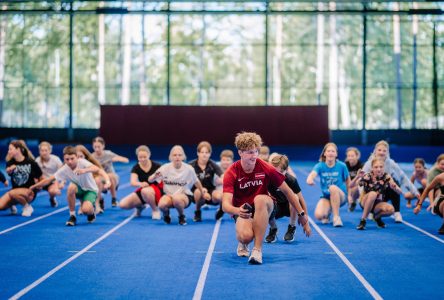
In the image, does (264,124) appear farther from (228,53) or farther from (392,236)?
(392,236)

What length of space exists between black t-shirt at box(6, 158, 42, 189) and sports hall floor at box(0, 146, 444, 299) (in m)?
0.67

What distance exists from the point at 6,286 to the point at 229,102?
2972 centimetres

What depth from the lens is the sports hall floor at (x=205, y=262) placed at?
18.1ft

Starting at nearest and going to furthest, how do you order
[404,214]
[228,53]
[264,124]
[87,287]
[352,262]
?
[87,287] → [352,262] → [404,214] → [264,124] → [228,53]

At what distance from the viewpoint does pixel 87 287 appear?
5605 mm

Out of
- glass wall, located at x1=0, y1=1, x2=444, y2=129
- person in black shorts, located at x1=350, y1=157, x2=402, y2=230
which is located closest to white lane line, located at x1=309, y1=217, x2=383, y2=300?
person in black shorts, located at x1=350, y1=157, x2=402, y2=230

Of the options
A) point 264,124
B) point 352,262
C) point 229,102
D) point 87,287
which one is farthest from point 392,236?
point 229,102

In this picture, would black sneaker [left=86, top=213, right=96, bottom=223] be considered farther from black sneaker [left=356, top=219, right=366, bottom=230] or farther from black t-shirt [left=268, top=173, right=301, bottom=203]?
black sneaker [left=356, top=219, right=366, bottom=230]

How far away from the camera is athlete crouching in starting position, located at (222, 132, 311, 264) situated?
641 cm

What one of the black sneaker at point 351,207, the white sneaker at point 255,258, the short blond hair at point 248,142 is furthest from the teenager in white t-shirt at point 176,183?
the short blond hair at point 248,142

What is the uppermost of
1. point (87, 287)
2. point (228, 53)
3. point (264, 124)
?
point (228, 53)

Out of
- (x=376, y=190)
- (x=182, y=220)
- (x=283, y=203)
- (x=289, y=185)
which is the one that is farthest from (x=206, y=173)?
(x=289, y=185)

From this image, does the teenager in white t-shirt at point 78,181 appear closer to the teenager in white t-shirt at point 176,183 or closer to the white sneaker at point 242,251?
the teenager in white t-shirt at point 176,183

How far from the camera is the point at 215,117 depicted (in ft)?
93.7
